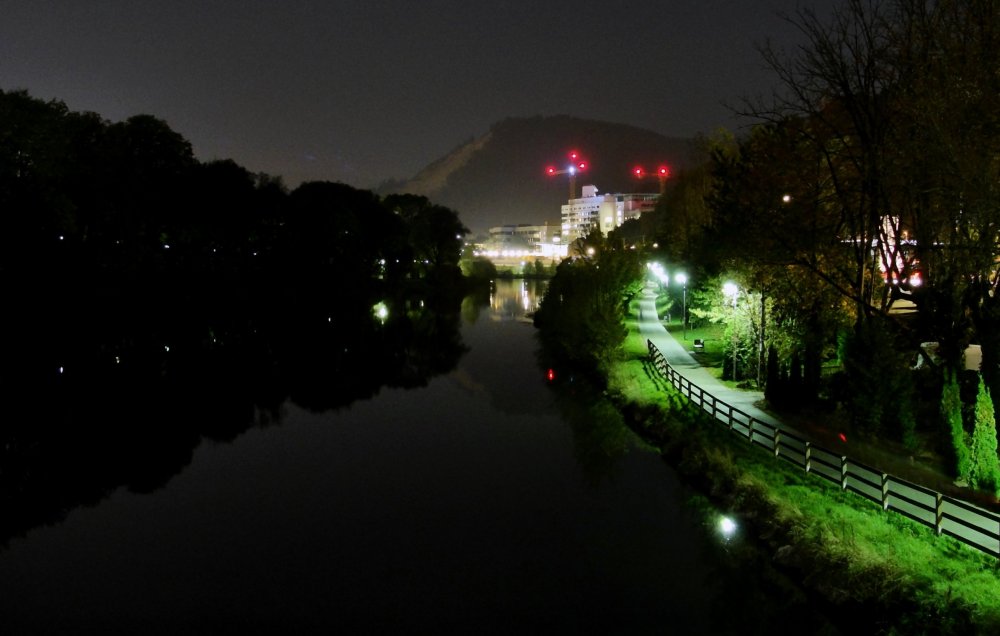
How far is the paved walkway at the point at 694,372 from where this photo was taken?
84.5 feet

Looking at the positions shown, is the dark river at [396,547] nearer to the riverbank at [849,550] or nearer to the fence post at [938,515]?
the riverbank at [849,550]

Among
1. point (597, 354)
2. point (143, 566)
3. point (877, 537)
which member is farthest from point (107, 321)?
point (877, 537)

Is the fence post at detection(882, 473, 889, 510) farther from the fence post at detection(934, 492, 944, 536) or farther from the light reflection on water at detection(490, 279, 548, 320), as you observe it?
the light reflection on water at detection(490, 279, 548, 320)

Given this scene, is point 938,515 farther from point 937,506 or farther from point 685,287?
point 685,287

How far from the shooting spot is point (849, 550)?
1413cm

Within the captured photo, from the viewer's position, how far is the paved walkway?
2575cm

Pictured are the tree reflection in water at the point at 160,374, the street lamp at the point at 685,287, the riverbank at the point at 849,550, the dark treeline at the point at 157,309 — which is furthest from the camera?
the street lamp at the point at 685,287

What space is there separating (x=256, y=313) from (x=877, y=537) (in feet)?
186

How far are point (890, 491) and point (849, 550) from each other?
229 centimetres

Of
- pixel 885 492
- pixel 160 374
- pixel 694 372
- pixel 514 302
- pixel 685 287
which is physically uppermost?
pixel 685 287

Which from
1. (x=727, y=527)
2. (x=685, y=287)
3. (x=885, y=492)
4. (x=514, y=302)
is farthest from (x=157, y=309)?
(x=885, y=492)

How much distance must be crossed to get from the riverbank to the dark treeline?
16600mm

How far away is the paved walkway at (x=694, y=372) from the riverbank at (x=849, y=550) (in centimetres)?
320

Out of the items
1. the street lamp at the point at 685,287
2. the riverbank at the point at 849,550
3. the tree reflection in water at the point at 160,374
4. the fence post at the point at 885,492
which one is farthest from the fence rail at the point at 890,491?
the street lamp at the point at 685,287
